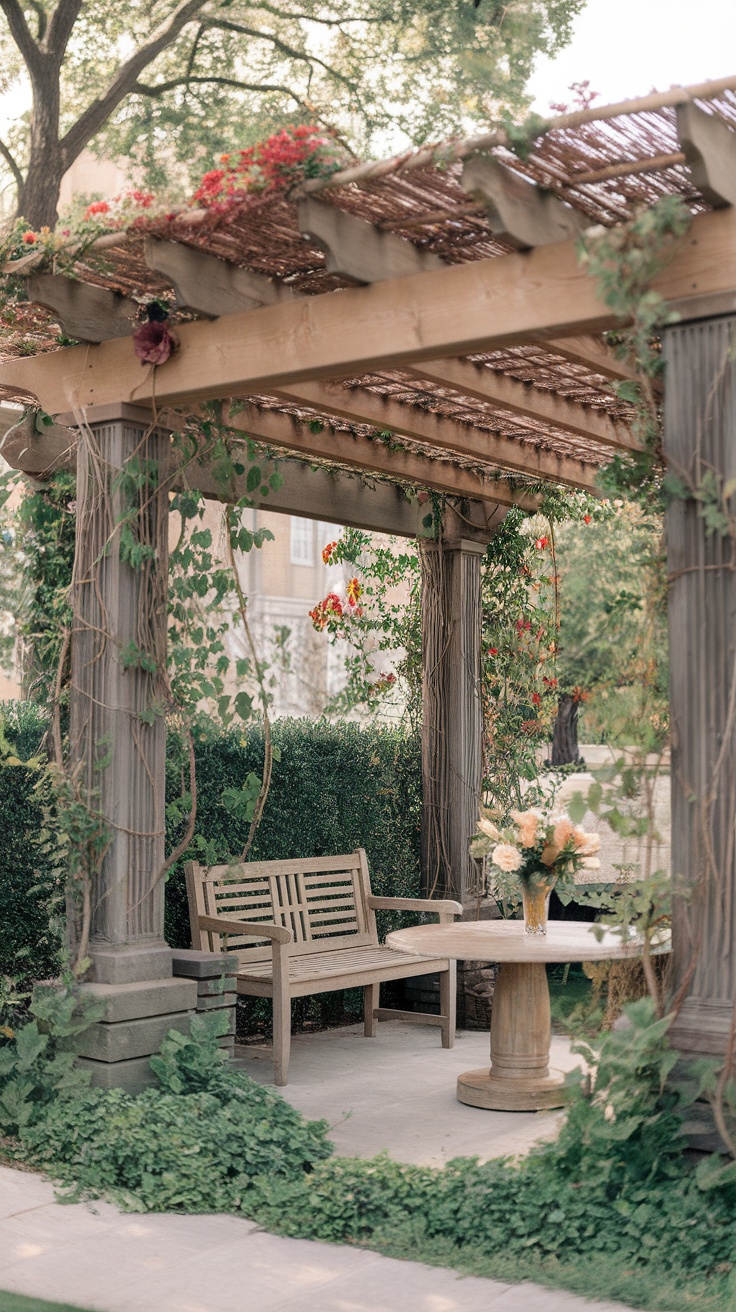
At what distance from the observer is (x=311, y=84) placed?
12.2 meters

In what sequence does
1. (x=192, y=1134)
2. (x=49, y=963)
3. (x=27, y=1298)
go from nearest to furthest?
(x=27, y=1298) < (x=192, y=1134) < (x=49, y=963)

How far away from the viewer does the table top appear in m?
5.10

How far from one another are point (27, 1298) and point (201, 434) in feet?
10.6

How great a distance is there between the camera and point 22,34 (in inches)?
410

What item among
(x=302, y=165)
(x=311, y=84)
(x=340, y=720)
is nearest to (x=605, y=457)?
(x=340, y=720)

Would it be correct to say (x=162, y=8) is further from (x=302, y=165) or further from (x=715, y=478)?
(x=715, y=478)

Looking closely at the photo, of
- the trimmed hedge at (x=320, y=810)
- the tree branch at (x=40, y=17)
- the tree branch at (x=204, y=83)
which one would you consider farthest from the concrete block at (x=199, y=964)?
the tree branch at (x=40, y=17)

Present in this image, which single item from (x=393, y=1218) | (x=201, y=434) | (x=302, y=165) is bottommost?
(x=393, y=1218)

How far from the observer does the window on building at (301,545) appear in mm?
26191

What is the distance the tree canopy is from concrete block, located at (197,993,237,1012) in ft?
27.4

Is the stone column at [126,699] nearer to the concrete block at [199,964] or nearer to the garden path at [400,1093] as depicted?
the concrete block at [199,964]

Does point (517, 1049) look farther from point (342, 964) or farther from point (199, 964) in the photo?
point (199, 964)

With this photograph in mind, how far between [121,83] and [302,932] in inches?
298

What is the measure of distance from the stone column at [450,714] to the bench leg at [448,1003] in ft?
2.43
